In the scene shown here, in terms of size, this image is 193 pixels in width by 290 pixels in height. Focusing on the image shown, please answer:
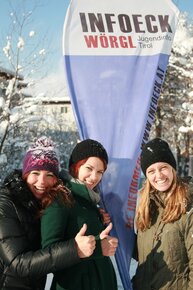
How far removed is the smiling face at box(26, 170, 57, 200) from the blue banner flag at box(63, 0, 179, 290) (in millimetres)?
986

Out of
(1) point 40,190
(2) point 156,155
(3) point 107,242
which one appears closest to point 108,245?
(3) point 107,242

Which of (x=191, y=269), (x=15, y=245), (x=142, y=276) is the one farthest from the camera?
(x=142, y=276)

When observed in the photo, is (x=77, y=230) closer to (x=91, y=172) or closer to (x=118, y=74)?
(x=91, y=172)

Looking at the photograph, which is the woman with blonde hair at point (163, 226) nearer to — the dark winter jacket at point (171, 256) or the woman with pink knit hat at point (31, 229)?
the dark winter jacket at point (171, 256)

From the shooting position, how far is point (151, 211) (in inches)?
101

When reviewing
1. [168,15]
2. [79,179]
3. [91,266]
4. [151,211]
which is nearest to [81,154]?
[79,179]

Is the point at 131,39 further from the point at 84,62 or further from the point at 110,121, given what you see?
the point at 110,121

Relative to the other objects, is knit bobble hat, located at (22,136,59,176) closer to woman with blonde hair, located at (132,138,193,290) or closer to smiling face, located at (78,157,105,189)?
smiling face, located at (78,157,105,189)

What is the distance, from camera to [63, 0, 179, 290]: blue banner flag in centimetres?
321

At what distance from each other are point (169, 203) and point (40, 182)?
0.81 m

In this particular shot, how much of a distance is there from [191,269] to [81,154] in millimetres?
949

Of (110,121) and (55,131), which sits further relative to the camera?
(55,131)

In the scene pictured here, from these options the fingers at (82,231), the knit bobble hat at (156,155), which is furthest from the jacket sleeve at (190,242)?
the fingers at (82,231)

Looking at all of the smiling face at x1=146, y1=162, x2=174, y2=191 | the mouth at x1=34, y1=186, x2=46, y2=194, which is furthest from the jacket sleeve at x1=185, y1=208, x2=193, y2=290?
the mouth at x1=34, y1=186, x2=46, y2=194
